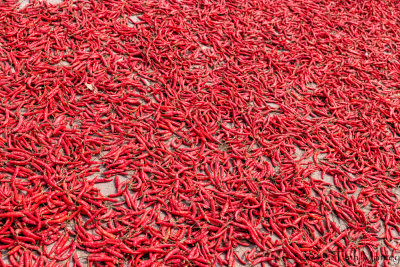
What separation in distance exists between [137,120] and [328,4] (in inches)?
263

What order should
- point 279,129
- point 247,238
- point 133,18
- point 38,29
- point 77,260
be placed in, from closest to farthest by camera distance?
point 77,260 → point 247,238 → point 279,129 → point 38,29 → point 133,18

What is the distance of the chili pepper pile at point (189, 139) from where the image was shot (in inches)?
180

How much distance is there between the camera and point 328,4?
990cm

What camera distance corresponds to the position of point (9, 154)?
16.1ft

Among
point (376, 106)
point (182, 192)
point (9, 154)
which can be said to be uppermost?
point (9, 154)

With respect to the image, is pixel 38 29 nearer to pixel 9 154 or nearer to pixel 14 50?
pixel 14 50

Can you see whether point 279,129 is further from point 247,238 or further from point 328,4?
point 328,4

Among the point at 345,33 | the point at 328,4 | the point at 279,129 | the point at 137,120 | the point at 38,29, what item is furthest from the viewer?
the point at 328,4

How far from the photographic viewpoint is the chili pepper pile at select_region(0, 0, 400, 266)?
4.57 meters

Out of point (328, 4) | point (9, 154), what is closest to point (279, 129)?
point (9, 154)

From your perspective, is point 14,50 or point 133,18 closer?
point 14,50

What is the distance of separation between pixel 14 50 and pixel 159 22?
2.78 metres

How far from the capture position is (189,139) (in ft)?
18.9

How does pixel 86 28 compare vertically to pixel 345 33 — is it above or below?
above
